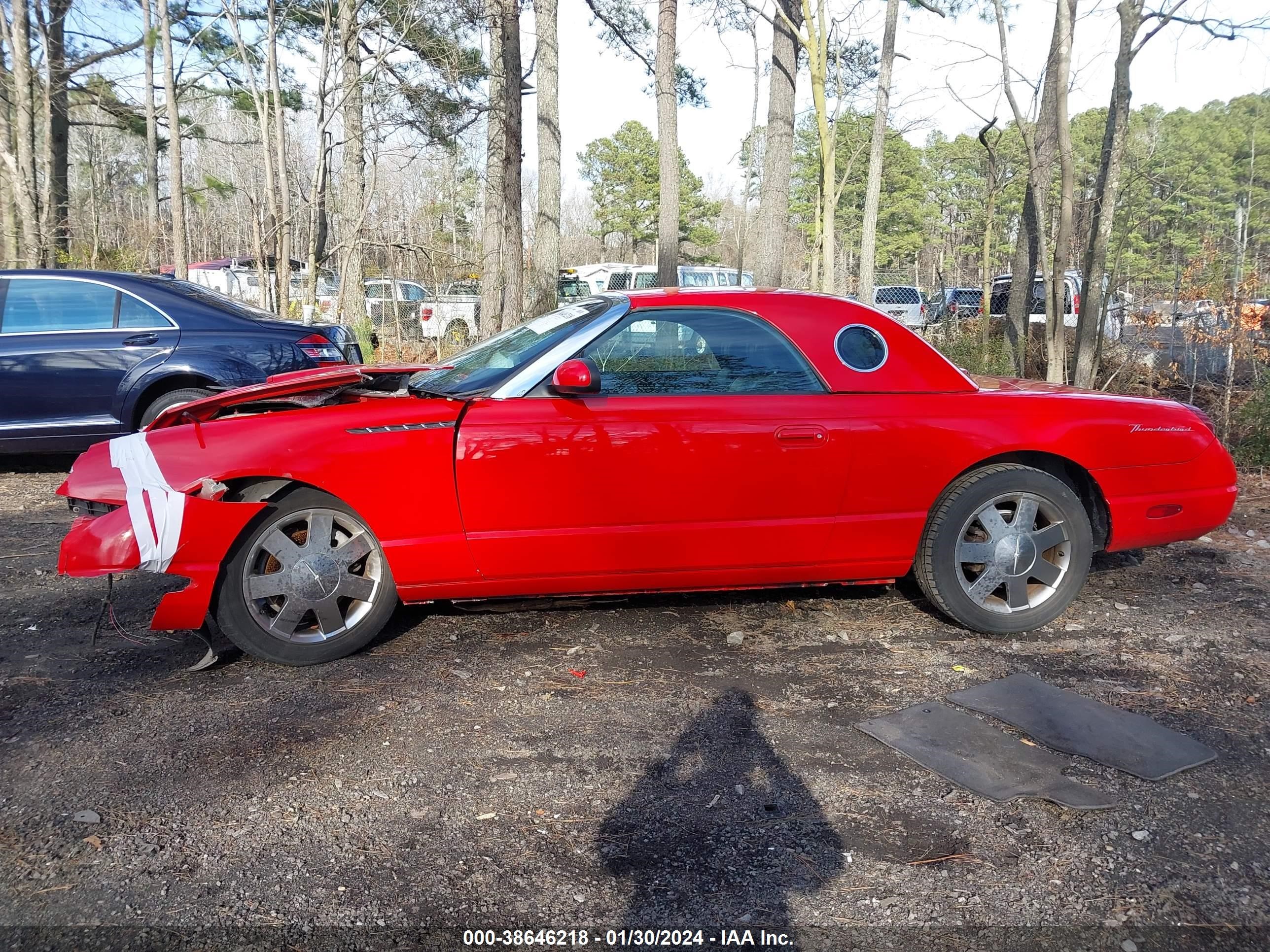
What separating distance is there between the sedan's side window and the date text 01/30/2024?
7.15 feet

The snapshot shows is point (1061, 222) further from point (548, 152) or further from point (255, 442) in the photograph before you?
point (255, 442)

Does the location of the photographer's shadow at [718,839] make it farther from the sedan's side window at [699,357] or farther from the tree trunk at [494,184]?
the tree trunk at [494,184]

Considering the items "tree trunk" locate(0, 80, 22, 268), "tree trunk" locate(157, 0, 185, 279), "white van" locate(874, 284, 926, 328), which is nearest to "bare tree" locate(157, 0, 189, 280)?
"tree trunk" locate(157, 0, 185, 279)

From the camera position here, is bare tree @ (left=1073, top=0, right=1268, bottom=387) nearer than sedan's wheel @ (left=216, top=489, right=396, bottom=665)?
No

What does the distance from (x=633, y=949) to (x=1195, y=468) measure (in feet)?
11.9

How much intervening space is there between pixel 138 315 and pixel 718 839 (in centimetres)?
630

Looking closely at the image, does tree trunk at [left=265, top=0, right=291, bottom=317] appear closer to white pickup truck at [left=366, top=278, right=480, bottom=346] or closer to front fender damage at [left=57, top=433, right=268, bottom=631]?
white pickup truck at [left=366, top=278, right=480, bottom=346]

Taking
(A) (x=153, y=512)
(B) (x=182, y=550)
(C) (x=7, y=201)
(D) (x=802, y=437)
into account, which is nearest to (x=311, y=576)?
(B) (x=182, y=550)

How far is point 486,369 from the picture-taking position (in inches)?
151

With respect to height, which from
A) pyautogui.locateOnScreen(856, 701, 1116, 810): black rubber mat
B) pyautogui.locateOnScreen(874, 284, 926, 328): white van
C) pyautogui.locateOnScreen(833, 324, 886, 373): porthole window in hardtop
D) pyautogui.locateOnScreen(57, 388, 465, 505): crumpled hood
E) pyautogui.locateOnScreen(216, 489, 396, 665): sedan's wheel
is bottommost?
pyautogui.locateOnScreen(856, 701, 1116, 810): black rubber mat

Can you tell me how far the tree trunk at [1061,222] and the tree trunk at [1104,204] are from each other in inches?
7.9

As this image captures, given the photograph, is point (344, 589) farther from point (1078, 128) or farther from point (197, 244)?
point (197, 244)

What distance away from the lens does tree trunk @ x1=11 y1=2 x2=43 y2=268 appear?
12656 millimetres

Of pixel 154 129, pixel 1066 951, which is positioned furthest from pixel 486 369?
pixel 154 129
